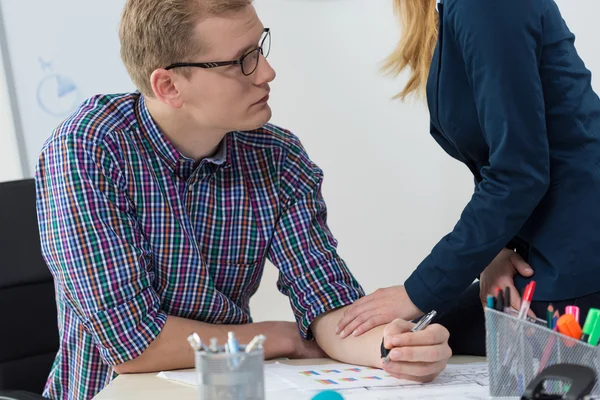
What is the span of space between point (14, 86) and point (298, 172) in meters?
1.38

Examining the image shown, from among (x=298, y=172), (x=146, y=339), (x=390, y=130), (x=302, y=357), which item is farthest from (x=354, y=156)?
(x=146, y=339)

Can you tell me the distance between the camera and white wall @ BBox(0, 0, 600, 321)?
2.52 metres

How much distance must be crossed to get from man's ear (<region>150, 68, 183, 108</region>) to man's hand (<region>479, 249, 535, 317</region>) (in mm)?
A: 621

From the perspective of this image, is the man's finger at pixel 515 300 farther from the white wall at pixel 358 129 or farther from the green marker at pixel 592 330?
the white wall at pixel 358 129

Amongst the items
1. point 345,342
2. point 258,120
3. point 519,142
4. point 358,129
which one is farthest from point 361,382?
point 358,129

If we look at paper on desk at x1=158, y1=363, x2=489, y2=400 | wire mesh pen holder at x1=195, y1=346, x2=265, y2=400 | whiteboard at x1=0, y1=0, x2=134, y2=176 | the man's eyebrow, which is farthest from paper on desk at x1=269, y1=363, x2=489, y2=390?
whiteboard at x1=0, y1=0, x2=134, y2=176

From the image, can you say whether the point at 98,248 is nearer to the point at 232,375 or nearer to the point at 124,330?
the point at 124,330

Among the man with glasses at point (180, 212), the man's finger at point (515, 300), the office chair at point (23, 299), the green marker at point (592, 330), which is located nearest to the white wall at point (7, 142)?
the office chair at point (23, 299)

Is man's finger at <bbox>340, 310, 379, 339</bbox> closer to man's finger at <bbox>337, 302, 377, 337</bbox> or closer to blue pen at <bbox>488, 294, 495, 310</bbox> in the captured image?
man's finger at <bbox>337, 302, 377, 337</bbox>

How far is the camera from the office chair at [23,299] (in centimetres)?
149

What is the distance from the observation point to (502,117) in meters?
1.16

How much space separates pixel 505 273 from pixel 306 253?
36 cm

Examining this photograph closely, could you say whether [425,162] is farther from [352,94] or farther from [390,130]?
[352,94]

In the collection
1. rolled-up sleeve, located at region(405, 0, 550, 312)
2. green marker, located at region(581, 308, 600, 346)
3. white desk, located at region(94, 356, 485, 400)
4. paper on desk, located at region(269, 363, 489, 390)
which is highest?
rolled-up sleeve, located at region(405, 0, 550, 312)
